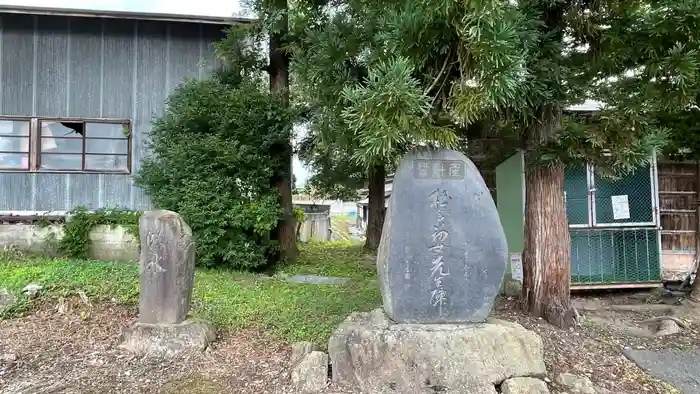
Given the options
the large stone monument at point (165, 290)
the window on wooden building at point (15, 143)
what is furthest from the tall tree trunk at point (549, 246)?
the window on wooden building at point (15, 143)

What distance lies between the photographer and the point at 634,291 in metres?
7.40

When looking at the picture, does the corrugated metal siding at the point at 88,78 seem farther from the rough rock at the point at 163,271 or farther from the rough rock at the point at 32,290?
the rough rock at the point at 163,271

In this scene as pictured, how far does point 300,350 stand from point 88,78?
8.05 meters

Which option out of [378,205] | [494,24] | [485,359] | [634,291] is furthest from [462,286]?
[378,205]

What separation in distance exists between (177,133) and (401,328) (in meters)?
6.26

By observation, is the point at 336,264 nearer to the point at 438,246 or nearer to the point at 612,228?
the point at 612,228

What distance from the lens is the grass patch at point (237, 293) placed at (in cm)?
545

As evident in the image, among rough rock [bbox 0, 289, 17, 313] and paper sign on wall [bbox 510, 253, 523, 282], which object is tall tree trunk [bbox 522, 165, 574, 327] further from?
rough rock [bbox 0, 289, 17, 313]

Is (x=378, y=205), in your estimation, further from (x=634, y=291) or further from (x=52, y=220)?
(x=52, y=220)

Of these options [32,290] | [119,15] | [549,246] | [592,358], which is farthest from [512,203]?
[119,15]

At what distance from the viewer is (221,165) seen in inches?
330

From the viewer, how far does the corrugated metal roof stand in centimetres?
887

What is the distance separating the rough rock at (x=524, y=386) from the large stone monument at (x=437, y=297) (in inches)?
2.7

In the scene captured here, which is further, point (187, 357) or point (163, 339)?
point (163, 339)
